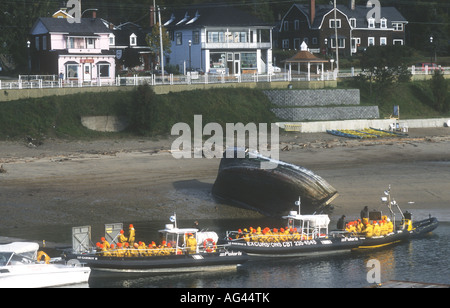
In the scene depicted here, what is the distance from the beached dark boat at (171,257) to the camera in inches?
1159

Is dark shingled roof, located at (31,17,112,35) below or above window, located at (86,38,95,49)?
above

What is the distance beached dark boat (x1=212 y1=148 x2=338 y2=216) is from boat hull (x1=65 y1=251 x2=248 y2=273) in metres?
8.05

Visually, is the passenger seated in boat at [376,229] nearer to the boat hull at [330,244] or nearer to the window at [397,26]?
the boat hull at [330,244]

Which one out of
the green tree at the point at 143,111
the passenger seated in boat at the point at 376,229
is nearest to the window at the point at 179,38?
the green tree at the point at 143,111

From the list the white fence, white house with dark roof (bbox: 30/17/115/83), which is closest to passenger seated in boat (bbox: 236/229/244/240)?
the white fence

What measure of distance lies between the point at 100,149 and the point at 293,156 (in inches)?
492

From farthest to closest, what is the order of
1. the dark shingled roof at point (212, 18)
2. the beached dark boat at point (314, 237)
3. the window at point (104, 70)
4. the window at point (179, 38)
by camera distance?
1. the window at point (179, 38)
2. the dark shingled roof at point (212, 18)
3. the window at point (104, 70)
4. the beached dark boat at point (314, 237)

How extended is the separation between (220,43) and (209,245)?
2015 inches

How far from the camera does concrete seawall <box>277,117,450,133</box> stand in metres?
61.8

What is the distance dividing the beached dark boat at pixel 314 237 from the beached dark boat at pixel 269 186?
238cm

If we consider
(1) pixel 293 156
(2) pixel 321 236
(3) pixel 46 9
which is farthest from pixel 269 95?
(2) pixel 321 236

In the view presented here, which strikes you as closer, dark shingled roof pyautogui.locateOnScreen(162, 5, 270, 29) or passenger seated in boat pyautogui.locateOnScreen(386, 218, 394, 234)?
passenger seated in boat pyautogui.locateOnScreen(386, 218, 394, 234)

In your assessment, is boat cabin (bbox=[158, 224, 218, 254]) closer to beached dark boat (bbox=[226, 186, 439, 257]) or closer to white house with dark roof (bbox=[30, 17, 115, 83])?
beached dark boat (bbox=[226, 186, 439, 257])

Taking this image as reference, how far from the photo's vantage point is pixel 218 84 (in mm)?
67312
